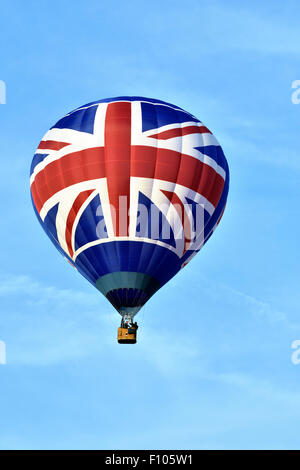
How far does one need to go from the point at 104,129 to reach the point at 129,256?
4.94 m

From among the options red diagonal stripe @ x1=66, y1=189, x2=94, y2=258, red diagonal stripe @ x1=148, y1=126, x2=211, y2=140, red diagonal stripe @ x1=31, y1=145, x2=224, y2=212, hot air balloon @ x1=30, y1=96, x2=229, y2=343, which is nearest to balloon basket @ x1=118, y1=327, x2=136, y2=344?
hot air balloon @ x1=30, y1=96, x2=229, y2=343

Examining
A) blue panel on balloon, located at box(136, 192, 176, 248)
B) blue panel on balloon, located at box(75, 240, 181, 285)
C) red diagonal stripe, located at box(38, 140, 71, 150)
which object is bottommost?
blue panel on balloon, located at box(75, 240, 181, 285)

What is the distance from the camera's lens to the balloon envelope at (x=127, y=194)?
48156 millimetres

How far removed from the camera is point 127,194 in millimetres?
48250

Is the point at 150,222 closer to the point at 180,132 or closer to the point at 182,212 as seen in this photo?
the point at 182,212

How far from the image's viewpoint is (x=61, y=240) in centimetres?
4953

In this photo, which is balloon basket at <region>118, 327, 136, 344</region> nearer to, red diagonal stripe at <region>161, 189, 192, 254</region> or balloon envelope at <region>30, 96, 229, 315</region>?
balloon envelope at <region>30, 96, 229, 315</region>

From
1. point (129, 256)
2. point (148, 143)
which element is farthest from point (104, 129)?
point (129, 256)

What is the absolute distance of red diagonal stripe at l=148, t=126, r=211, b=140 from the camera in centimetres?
4938

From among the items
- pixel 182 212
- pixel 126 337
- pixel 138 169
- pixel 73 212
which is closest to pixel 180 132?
pixel 138 169

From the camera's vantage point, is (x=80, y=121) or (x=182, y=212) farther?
(x=80, y=121)

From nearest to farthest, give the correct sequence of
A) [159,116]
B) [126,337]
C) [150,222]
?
[126,337] < [150,222] < [159,116]

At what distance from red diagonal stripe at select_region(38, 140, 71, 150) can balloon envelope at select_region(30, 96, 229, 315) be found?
5cm

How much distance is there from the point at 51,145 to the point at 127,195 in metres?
4.03
